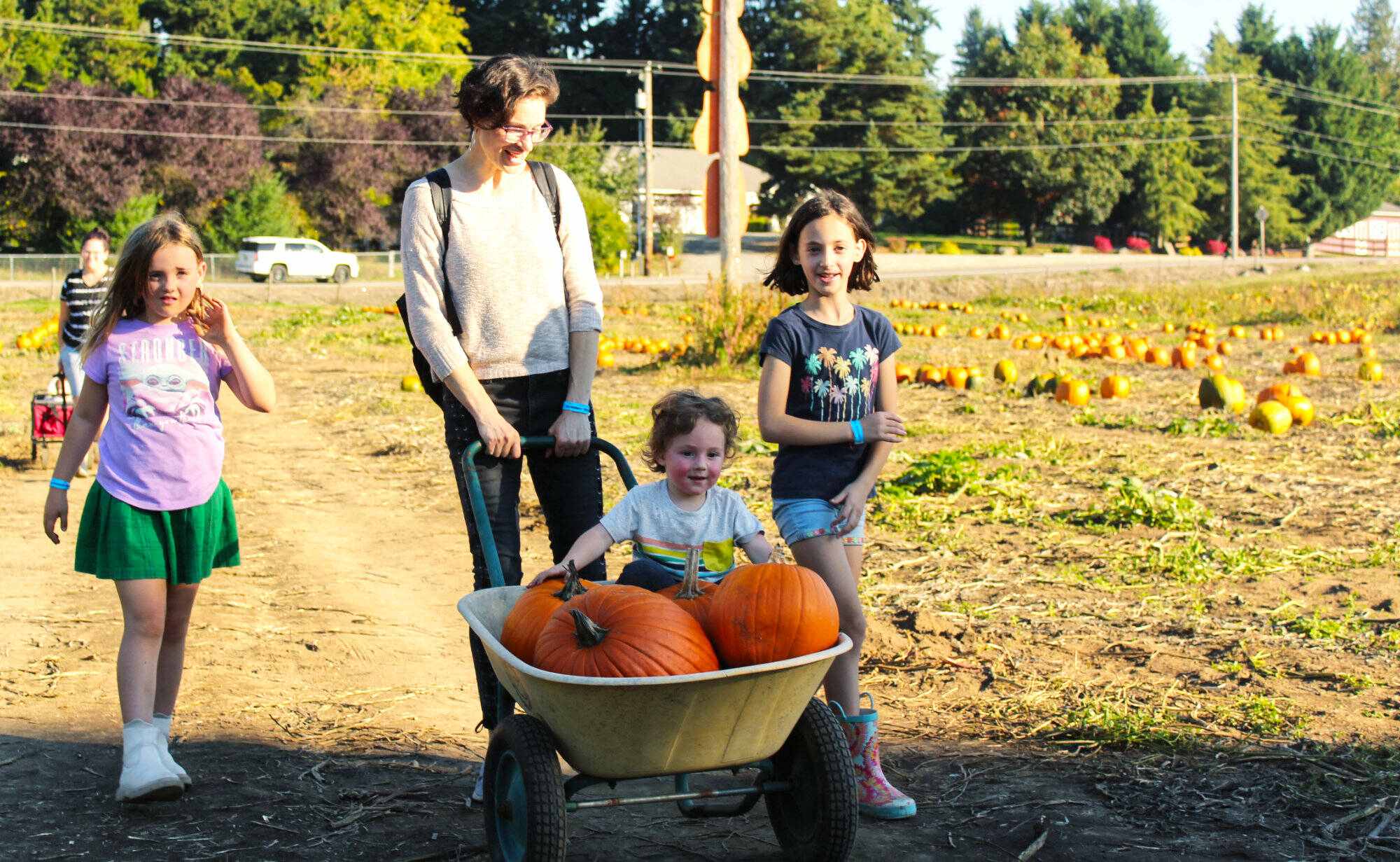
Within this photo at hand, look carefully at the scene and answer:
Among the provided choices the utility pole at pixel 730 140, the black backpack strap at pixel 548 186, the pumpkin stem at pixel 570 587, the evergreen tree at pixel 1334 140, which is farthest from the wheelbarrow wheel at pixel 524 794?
the evergreen tree at pixel 1334 140

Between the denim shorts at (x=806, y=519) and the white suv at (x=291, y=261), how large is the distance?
32817mm

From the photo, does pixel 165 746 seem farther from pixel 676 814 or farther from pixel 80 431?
pixel 676 814

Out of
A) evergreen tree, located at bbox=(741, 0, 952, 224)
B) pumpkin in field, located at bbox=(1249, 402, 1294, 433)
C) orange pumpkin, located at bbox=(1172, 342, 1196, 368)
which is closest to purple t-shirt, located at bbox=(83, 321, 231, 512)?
pumpkin in field, located at bbox=(1249, 402, 1294, 433)

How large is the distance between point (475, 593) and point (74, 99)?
1740 inches

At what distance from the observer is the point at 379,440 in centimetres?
918

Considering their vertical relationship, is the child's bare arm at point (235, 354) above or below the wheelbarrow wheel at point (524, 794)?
above

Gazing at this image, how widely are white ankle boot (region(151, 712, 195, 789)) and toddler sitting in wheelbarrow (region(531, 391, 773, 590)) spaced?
1276mm

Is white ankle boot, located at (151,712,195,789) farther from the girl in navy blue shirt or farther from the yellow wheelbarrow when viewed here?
the girl in navy blue shirt

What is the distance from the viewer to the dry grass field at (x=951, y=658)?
3164mm

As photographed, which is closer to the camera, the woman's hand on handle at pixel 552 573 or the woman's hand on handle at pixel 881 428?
the woman's hand on handle at pixel 552 573

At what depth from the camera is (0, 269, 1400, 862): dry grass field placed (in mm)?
3164

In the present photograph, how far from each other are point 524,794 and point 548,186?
1.62 meters

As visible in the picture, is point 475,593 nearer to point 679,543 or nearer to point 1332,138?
point 679,543

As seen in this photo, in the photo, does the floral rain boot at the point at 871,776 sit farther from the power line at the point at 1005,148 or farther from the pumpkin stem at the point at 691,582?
the power line at the point at 1005,148
